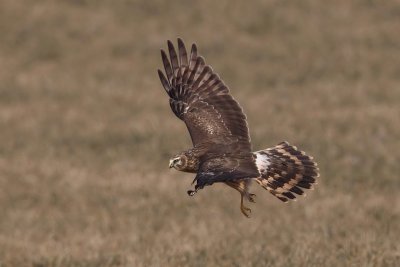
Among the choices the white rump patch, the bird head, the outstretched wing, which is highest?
the outstretched wing

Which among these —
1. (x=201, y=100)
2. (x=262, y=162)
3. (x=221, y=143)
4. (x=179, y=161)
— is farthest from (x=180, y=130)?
(x=179, y=161)

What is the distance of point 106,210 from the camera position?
12.6 metres

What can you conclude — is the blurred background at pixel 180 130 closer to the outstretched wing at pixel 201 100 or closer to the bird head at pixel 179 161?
the bird head at pixel 179 161

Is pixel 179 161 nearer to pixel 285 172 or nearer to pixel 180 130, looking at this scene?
pixel 285 172

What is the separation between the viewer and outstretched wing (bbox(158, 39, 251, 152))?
855cm

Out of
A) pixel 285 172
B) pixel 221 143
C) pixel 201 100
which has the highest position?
pixel 201 100

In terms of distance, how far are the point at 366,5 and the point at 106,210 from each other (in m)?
19.4

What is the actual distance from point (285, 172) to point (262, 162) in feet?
0.92

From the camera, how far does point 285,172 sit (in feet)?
27.6

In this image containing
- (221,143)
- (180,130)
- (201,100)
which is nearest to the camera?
(221,143)

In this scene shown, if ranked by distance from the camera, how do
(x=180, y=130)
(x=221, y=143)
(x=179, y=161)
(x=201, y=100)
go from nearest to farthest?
(x=179, y=161)
(x=221, y=143)
(x=201, y=100)
(x=180, y=130)

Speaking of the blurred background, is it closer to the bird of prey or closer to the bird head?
the bird of prey

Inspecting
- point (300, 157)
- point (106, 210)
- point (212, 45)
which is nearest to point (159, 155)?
point (106, 210)

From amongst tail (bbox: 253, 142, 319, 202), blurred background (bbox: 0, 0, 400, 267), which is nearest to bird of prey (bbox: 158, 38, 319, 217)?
tail (bbox: 253, 142, 319, 202)
